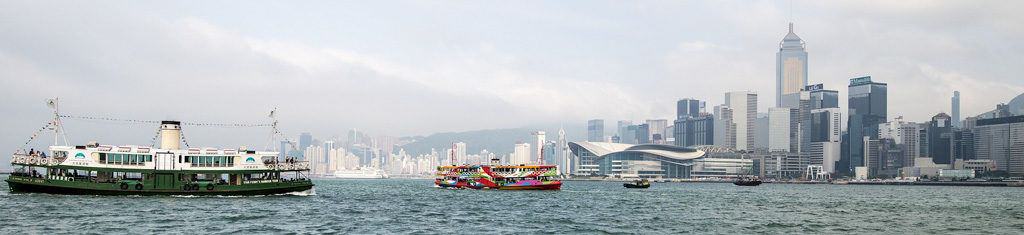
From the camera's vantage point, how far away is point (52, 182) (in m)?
86.1

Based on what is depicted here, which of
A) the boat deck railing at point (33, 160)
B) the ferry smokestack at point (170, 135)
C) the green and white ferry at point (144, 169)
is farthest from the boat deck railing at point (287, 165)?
the boat deck railing at point (33, 160)

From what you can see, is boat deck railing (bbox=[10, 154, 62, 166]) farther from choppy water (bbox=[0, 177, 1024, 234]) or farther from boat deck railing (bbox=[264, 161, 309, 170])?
boat deck railing (bbox=[264, 161, 309, 170])

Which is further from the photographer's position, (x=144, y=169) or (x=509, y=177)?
(x=509, y=177)

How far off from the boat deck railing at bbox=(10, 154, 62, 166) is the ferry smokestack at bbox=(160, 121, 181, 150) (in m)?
8.99

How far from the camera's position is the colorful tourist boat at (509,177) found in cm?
14175

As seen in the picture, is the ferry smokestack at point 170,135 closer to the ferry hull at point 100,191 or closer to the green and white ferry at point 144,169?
the green and white ferry at point 144,169

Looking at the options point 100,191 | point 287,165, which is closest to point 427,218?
point 287,165

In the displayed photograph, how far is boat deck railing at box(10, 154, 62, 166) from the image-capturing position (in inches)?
3401

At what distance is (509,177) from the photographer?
144m

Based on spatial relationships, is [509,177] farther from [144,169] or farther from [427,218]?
[427,218]

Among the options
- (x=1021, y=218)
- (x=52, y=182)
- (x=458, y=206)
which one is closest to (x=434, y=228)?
(x=458, y=206)

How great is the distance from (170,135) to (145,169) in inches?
196

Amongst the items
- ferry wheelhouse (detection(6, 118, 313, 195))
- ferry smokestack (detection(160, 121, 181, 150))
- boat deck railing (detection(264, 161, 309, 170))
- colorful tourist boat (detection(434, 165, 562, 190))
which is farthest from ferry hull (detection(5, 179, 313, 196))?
colorful tourist boat (detection(434, 165, 562, 190))

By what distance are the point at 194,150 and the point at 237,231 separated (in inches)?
1301
